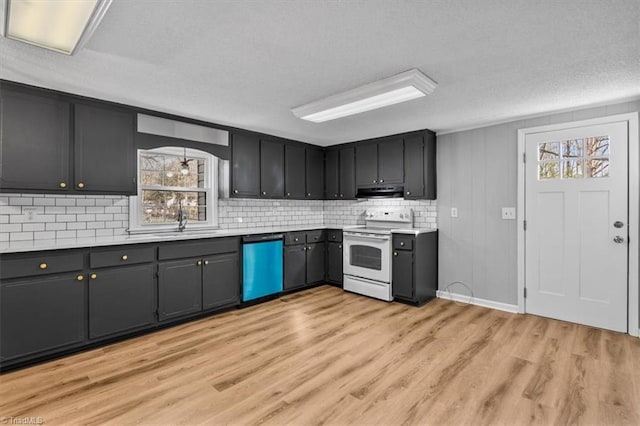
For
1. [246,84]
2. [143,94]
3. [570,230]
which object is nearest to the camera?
[246,84]

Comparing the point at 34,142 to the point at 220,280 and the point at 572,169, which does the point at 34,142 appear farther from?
the point at 572,169

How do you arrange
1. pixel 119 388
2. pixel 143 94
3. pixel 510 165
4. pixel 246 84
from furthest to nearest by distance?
pixel 510 165 → pixel 143 94 → pixel 246 84 → pixel 119 388

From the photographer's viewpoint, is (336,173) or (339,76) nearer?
(339,76)

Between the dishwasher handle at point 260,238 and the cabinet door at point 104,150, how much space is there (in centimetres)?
135

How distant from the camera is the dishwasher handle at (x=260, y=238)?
4106 mm

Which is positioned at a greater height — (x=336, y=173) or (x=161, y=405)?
(x=336, y=173)

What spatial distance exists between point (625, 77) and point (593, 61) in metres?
0.58

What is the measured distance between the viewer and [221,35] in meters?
1.98

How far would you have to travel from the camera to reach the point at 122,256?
307cm

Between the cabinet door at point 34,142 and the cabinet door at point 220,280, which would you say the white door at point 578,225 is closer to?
the cabinet door at point 220,280

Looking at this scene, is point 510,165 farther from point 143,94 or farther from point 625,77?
point 143,94

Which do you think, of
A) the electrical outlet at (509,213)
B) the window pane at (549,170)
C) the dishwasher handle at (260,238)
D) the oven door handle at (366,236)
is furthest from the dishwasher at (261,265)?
the window pane at (549,170)

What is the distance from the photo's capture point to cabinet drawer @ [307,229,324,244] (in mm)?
5004

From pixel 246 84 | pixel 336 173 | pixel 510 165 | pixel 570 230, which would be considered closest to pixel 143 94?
pixel 246 84
